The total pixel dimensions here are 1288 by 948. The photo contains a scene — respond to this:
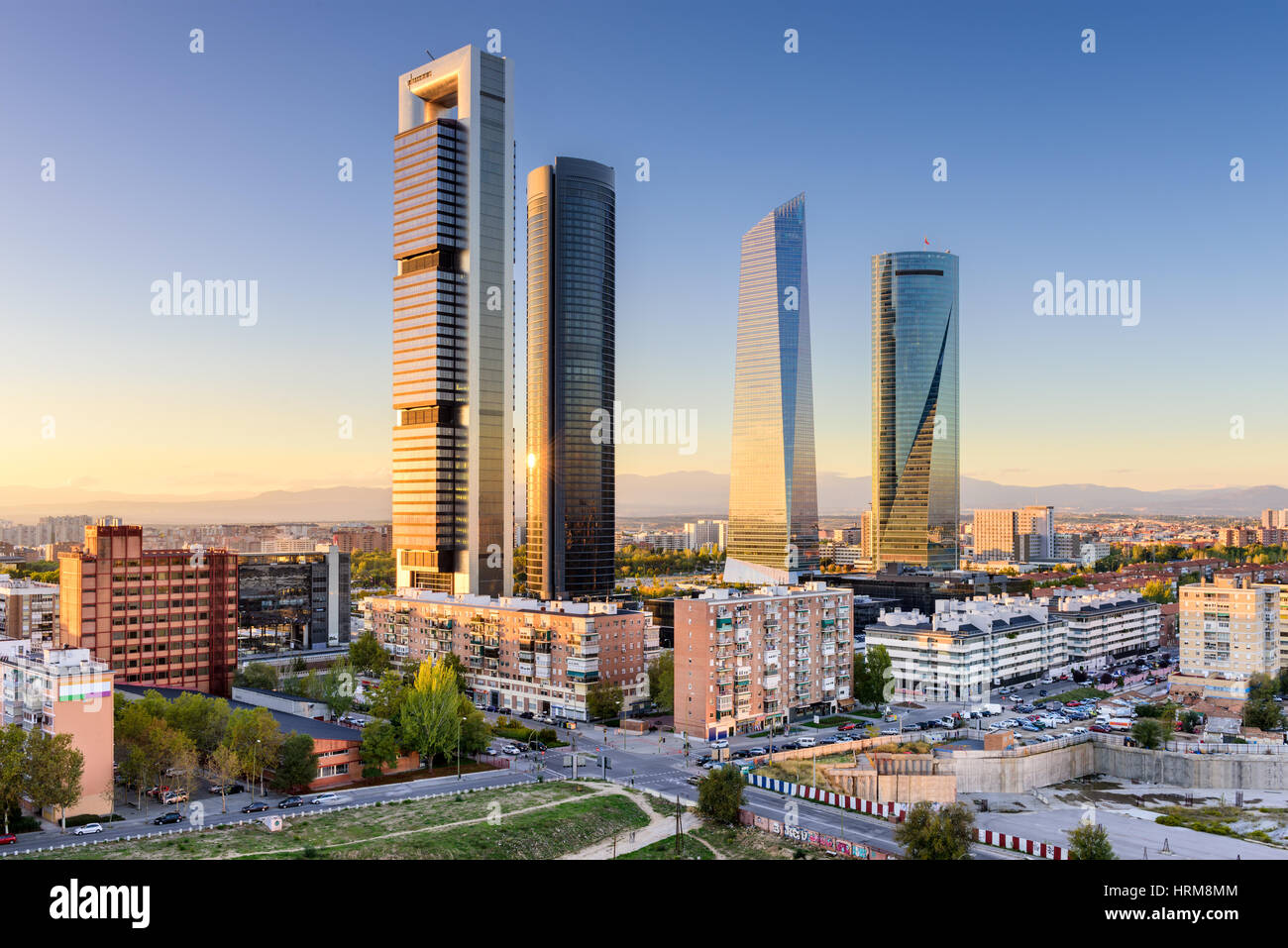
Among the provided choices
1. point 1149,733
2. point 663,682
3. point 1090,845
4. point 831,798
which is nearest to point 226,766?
point 831,798

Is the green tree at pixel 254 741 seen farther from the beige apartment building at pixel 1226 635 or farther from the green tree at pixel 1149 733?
the beige apartment building at pixel 1226 635

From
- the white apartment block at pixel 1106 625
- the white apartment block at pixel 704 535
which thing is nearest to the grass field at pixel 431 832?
the white apartment block at pixel 1106 625

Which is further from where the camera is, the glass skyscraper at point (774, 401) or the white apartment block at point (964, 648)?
the glass skyscraper at point (774, 401)
